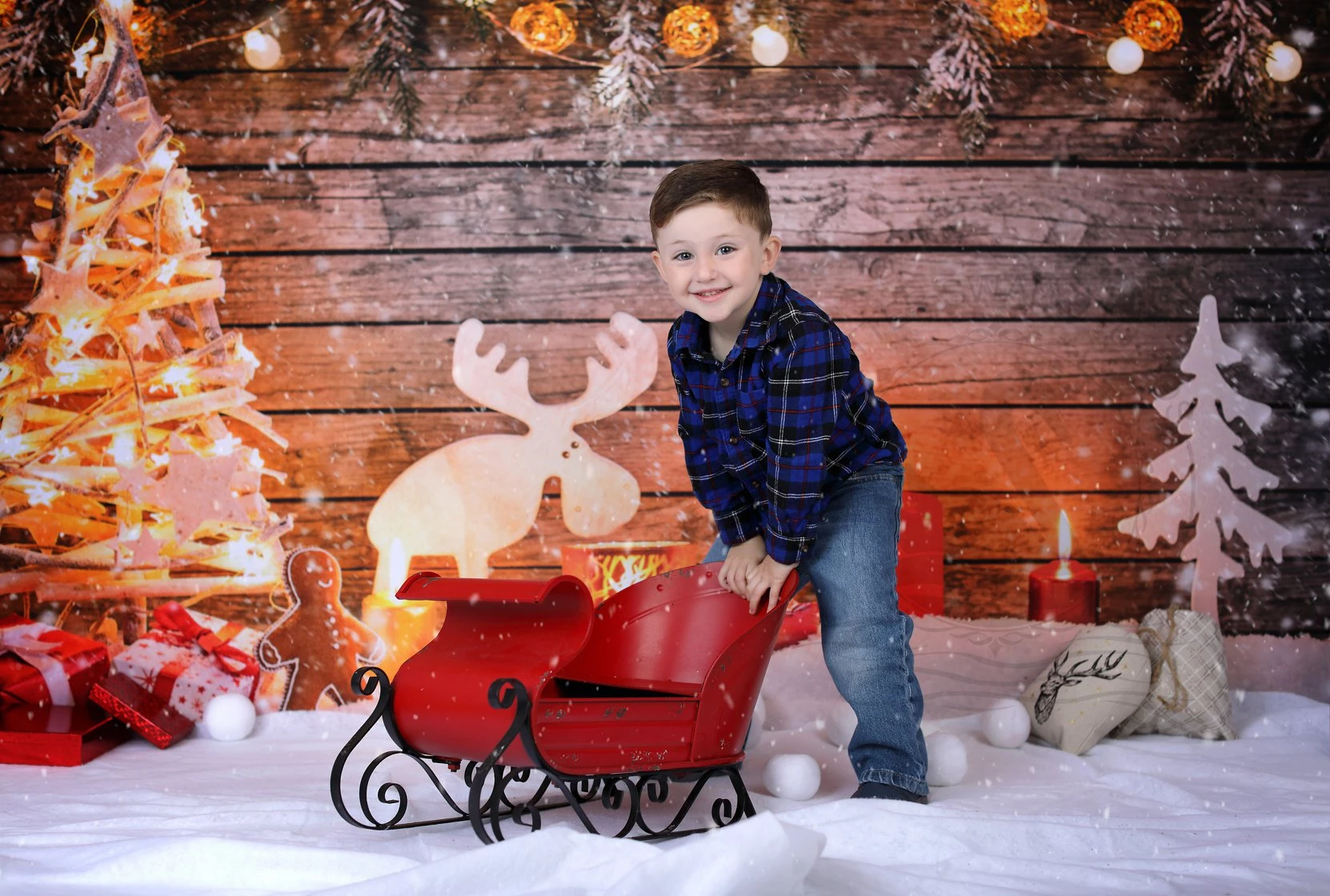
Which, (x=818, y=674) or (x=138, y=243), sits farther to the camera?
(x=138, y=243)

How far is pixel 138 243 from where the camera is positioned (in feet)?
8.31

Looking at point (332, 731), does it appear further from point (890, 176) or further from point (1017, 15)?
point (1017, 15)

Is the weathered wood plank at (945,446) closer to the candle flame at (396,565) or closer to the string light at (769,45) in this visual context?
the candle flame at (396,565)

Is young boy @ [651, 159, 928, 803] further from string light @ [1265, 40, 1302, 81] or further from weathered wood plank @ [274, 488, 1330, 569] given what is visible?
string light @ [1265, 40, 1302, 81]

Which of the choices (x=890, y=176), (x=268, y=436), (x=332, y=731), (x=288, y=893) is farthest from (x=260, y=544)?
(x=890, y=176)

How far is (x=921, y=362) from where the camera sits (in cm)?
262

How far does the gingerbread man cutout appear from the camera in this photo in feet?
7.98

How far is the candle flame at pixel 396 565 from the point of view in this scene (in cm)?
251

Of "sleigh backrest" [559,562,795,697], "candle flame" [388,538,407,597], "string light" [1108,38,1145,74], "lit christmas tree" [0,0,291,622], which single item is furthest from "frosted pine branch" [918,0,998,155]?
"lit christmas tree" [0,0,291,622]

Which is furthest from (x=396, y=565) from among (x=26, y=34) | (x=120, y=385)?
(x=26, y=34)

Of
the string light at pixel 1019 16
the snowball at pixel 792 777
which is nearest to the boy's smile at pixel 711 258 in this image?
the snowball at pixel 792 777

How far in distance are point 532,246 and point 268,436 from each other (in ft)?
2.39

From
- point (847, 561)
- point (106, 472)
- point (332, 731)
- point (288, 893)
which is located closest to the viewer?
point (288, 893)

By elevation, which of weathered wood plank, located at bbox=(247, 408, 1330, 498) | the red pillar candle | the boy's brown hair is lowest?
the red pillar candle
